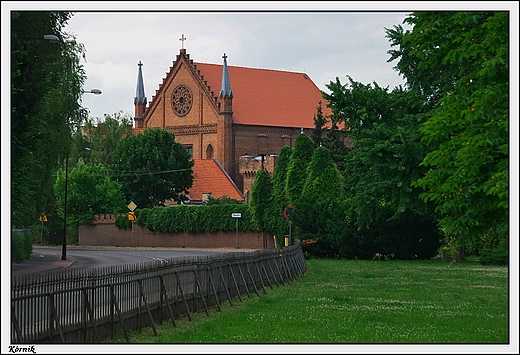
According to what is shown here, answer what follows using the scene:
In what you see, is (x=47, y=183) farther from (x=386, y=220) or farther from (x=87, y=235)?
(x=87, y=235)

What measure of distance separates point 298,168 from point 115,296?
37963 millimetres

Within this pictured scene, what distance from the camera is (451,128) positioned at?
16.2m

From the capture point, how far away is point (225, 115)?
3935 inches

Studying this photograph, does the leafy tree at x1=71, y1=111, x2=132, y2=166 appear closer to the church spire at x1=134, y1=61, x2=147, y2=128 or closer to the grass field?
the church spire at x1=134, y1=61, x2=147, y2=128

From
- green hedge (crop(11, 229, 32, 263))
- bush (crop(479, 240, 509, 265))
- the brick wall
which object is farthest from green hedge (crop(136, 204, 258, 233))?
bush (crop(479, 240, 509, 265))

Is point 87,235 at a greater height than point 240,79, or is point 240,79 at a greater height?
point 240,79

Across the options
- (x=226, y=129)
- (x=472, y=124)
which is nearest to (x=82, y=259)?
(x=472, y=124)

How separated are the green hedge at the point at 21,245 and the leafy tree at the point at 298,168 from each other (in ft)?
48.7

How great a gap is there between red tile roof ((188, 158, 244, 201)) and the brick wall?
16277 millimetres

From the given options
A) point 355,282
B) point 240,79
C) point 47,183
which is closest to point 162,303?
point 355,282

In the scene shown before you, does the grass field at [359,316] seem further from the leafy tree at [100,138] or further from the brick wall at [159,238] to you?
the leafy tree at [100,138]

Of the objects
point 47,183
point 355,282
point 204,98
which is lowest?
point 355,282

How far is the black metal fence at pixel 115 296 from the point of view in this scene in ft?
43.0

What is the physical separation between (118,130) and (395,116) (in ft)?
222
